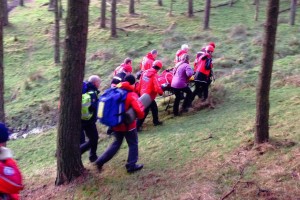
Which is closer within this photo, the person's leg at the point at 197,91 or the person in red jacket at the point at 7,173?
the person in red jacket at the point at 7,173

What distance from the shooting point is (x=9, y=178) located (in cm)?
553

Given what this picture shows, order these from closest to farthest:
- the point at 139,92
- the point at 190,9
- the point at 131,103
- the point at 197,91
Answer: the point at 131,103, the point at 139,92, the point at 197,91, the point at 190,9

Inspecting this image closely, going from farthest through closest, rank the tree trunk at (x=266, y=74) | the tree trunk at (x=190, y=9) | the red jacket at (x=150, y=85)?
the tree trunk at (x=190, y=9) → the red jacket at (x=150, y=85) → the tree trunk at (x=266, y=74)

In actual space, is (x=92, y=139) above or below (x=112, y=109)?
below

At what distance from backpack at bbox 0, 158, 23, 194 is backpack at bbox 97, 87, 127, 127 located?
2.76 metres

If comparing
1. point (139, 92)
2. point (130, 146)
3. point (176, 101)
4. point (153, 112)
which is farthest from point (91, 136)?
point (176, 101)

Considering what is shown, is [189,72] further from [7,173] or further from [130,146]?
[7,173]

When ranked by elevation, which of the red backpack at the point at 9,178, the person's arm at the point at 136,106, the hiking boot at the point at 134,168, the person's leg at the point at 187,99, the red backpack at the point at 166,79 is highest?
the person's arm at the point at 136,106

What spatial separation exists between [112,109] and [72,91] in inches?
39.5

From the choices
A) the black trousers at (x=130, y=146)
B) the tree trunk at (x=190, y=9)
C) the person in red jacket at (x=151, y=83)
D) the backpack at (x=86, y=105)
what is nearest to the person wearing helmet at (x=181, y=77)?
the person in red jacket at (x=151, y=83)

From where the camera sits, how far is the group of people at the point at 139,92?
Result: 852 cm

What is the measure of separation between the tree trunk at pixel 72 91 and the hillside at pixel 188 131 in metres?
0.39

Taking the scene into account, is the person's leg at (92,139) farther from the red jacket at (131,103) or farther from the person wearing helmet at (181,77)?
the person wearing helmet at (181,77)

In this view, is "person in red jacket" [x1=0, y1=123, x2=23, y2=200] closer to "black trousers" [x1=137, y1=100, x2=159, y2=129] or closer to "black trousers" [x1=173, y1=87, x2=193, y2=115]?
"black trousers" [x1=137, y1=100, x2=159, y2=129]
